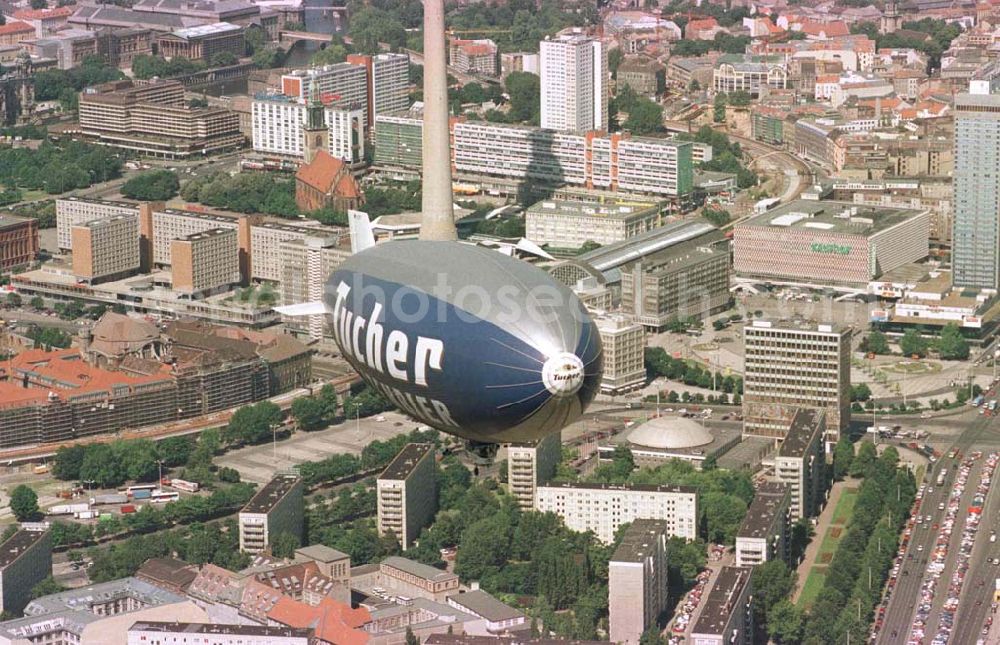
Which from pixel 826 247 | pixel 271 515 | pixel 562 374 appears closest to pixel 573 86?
pixel 826 247

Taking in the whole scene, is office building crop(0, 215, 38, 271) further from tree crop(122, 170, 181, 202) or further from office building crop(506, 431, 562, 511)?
office building crop(506, 431, 562, 511)

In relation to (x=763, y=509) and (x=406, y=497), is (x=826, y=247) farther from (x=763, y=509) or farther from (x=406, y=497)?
(x=406, y=497)

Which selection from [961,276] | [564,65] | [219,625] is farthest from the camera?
[564,65]

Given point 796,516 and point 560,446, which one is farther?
point 560,446

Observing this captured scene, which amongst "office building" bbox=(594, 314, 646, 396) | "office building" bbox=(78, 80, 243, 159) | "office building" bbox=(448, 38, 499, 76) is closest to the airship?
"office building" bbox=(594, 314, 646, 396)

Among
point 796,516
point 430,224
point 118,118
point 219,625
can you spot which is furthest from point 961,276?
point 118,118

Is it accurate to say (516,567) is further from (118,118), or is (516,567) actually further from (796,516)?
(118,118)
